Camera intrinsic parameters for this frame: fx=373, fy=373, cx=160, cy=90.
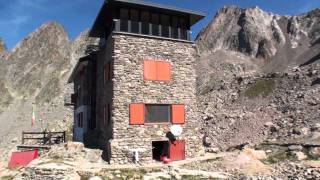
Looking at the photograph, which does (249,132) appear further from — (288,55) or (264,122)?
(288,55)

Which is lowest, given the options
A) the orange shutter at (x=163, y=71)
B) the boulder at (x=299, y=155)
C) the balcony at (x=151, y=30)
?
the boulder at (x=299, y=155)

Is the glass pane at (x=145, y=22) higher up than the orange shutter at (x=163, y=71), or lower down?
higher up

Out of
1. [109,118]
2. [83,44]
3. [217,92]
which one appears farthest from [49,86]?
[109,118]

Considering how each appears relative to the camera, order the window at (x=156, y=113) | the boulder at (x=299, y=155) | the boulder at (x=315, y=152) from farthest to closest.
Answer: the window at (x=156, y=113)
the boulder at (x=315, y=152)
the boulder at (x=299, y=155)

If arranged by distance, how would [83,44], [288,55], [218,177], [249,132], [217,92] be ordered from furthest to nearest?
[83,44] < [288,55] < [217,92] < [249,132] < [218,177]

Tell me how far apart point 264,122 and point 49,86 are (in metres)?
57.9

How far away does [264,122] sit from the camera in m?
46.7

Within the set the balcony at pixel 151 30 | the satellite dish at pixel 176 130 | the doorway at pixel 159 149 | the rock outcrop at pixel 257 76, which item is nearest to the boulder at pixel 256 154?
the satellite dish at pixel 176 130

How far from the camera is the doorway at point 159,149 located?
29.8 m

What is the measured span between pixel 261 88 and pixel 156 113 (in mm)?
34347

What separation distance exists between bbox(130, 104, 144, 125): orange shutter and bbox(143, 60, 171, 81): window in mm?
2376

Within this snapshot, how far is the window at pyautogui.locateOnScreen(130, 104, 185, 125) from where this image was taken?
2845cm

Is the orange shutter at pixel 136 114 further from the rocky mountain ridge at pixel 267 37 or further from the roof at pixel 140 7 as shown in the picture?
the rocky mountain ridge at pixel 267 37

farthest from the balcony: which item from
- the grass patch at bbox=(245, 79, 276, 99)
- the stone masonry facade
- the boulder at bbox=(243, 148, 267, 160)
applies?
the grass patch at bbox=(245, 79, 276, 99)
